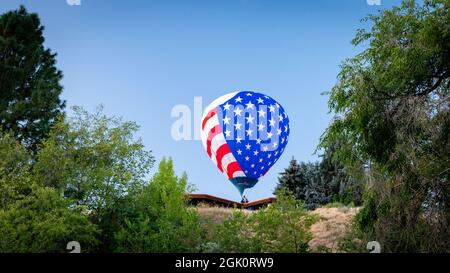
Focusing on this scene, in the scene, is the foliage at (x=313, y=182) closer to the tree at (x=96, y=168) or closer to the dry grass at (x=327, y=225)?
the dry grass at (x=327, y=225)

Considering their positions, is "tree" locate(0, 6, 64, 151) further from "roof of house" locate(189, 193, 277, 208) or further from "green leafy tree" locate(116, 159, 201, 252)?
"green leafy tree" locate(116, 159, 201, 252)

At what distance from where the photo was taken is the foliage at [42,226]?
46.9ft

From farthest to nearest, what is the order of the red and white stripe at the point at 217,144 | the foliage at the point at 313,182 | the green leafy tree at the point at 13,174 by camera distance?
1. the foliage at the point at 313,182
2. the red and white stripe at the point at 217,144
3. the green leafy tree at the point at 13,174

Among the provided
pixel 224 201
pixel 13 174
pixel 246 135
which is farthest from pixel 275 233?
pixel 224 201

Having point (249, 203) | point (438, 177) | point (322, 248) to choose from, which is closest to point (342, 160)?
point (438, 177)

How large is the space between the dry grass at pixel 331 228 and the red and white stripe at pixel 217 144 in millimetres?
5106

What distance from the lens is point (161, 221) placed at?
49.9ft

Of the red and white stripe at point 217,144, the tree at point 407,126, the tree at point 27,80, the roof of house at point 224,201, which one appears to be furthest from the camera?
the roof of house at point 224,201

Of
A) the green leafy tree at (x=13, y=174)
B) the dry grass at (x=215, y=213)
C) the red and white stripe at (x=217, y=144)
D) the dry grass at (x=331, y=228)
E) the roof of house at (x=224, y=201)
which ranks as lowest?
the dry grass at (x=331, y=228)

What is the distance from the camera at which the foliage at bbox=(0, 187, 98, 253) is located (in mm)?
14305

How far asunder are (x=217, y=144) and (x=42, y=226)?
13.0m

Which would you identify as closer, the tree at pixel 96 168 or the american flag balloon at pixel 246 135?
the tree at pixel 96 168

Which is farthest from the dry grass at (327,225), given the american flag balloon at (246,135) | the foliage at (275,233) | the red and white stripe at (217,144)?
the american flag balloon at (246,135)

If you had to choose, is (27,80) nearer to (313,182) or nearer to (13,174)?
(13,174)
